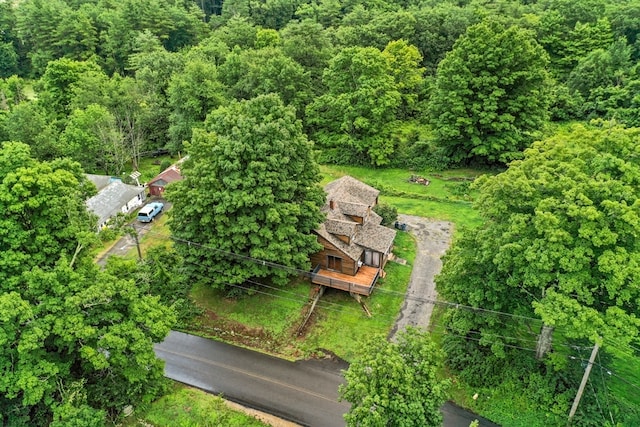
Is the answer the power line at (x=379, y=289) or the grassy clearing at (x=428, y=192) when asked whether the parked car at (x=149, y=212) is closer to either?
the power line at (x=379, y=289)

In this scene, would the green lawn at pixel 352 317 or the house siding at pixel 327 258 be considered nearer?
the green lawn at pixel 352 317

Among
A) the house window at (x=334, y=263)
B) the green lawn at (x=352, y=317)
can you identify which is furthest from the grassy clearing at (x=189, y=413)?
the house window at (x=334, y=263)

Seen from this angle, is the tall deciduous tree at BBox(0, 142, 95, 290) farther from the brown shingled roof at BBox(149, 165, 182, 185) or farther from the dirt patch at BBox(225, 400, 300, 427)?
the brown shingled roof at BBox(149, 165, 182, 185)

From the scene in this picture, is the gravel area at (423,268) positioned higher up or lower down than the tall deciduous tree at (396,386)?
lower down

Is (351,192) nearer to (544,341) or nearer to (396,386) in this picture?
(544,341)

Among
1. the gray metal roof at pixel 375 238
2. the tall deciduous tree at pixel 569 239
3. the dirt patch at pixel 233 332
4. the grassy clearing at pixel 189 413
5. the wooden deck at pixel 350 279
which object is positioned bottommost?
the grassy clearing at pixel 189 413

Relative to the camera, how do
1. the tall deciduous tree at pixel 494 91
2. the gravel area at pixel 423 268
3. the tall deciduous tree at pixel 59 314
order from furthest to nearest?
the tall deciduous tree at pixel 494 91
the gravel area at pixel 423 268
the tall deciduous tree at pixel 59 314

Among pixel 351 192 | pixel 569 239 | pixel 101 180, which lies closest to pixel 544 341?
pixel 569 239
